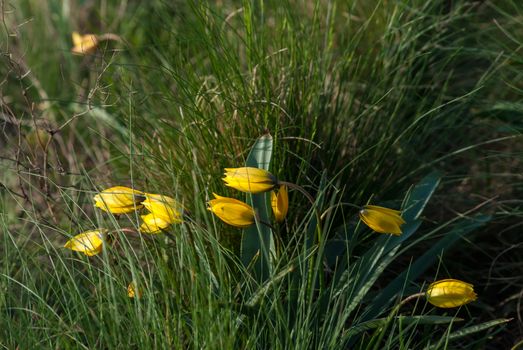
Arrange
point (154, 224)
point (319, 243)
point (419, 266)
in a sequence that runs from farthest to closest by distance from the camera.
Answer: point (419, 266), point (154, 224), point (319, 243)

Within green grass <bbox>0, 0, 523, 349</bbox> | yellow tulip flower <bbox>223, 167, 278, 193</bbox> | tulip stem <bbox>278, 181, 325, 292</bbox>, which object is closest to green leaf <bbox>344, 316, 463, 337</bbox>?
green grass <bbox>0, 0, 523, 349</bbox>

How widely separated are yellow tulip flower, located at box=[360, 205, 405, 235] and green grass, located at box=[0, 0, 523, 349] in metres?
0.06

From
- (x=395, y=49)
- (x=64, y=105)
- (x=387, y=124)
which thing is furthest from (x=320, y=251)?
(x=64, y=105)

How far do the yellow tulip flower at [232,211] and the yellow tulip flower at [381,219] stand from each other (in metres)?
0.25

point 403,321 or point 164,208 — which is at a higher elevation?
point 164,208

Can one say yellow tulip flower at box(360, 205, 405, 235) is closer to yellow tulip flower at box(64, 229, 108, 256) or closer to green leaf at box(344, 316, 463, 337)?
green leaf at box(344, 316, 463, 337)

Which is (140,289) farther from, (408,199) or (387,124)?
(387,124)

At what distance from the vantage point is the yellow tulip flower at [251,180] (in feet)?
6.29

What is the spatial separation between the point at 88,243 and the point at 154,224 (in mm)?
174

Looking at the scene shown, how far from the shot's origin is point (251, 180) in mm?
1924

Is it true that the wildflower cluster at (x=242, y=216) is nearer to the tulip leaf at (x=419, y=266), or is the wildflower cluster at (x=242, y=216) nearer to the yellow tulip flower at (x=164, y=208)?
the yellow tulip flower at (x=164, y=208)

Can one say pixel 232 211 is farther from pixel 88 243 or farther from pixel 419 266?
pixel 419 266

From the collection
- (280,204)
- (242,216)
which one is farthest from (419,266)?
(242,216)

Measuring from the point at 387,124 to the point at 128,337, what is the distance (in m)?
0.99
